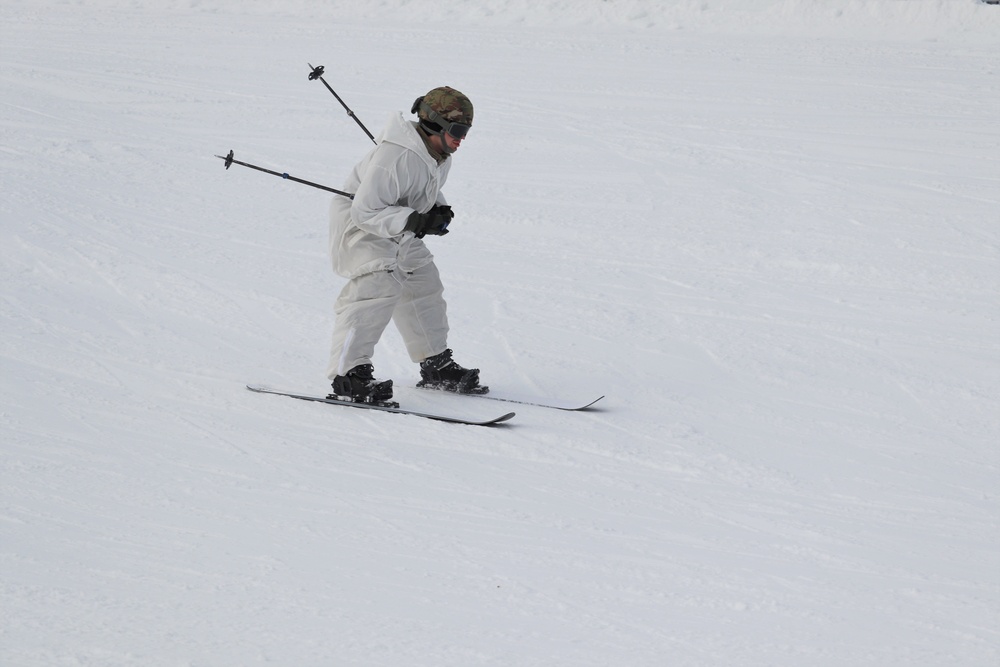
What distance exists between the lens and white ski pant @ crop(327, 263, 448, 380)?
4945 mm

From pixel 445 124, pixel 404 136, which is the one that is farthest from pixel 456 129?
pixel 404 136

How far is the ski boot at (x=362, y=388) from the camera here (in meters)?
5.01

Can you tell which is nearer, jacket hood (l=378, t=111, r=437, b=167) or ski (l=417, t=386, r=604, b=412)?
jacket hood (l=378, t=111, r=437, b=167)

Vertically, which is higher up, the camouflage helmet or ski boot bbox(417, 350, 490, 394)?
the camouflage helmet

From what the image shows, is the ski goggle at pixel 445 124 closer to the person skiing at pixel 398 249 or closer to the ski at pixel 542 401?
the person skiing at pixel 398 249

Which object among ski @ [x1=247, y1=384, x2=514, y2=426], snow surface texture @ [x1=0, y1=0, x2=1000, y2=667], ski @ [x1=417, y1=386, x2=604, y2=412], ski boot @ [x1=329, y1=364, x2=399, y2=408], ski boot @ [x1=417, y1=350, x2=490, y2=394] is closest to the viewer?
snow surface texture @ [x1=0, y1=0, x2=1000, y2=667]

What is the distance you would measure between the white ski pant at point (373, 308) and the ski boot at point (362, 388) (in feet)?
0.10

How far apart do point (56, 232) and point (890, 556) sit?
18.4 feet

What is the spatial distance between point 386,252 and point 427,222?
0.35 m

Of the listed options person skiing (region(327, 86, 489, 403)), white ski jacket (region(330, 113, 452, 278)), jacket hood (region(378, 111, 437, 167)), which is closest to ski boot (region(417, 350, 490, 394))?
person skiing (region(327, 86, 489, 403))

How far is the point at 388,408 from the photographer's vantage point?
5016 millimetres

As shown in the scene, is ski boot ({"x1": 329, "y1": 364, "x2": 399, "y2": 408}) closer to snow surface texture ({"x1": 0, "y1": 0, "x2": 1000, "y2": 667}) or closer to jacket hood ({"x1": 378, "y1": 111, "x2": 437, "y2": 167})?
snow surface texture ({"x1": 0, "y1": 0, "x2": 1000, "y2": 667})

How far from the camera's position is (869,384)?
5504 millimetres

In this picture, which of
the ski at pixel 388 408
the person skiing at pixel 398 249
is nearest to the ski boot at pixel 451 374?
the person skiing at pixel 398 249
